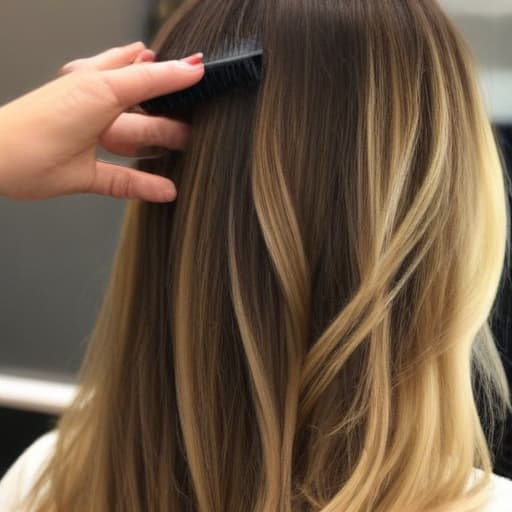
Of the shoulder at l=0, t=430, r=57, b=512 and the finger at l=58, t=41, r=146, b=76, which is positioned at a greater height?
the finger at l=58, t=41, r=146, b=76

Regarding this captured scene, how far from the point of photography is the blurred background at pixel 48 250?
915 millimetres

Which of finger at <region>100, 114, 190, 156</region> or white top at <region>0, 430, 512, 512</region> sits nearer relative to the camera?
finger at <region>100, 114, 190, 156</region>

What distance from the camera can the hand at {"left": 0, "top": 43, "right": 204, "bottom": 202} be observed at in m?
0.49

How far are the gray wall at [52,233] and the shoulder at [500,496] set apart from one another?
642 millimetres

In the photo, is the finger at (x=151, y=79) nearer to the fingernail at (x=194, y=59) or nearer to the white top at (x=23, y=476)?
the fingernail at (x=194, y=59)

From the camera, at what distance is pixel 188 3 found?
56cm

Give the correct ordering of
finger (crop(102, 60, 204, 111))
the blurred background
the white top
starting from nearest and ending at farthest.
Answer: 1. finger (crop(102, 60, 204, 111))
2. the white top
3. the blurred background

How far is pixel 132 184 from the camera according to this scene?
529 mm

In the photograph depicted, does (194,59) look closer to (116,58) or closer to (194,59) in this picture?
(194,59)

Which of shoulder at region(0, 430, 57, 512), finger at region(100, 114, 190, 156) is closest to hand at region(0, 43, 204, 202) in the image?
finger at region(100, 114, 190, 156)

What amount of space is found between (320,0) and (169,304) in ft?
0.90

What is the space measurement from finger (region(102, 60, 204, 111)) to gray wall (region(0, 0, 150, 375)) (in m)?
0.44

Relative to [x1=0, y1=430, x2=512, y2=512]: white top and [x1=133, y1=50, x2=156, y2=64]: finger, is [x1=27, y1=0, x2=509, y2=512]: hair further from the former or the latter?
[x1=0, y1=430, x2=512, y2=512]: white top

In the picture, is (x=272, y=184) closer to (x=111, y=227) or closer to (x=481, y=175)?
(x=481, y=175)
